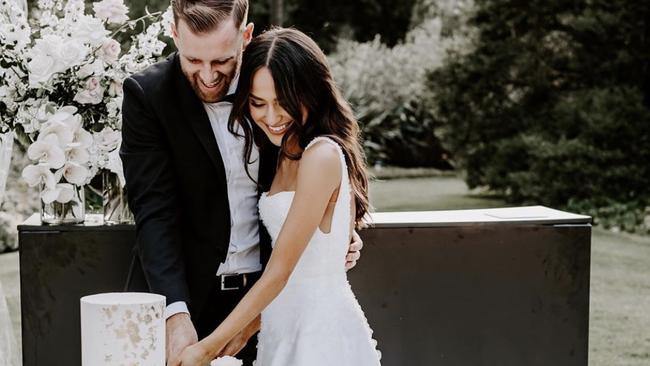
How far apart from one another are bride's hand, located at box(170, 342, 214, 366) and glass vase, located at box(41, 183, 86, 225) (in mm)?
1267

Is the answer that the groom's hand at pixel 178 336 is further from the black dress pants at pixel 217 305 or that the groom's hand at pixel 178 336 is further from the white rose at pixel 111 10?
the white rose at pixel 111 10

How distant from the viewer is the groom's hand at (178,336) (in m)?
2.31

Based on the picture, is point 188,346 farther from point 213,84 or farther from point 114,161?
point 114,161

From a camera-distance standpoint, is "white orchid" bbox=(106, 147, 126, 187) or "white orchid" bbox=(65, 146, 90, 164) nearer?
"white orchid" bbox=(65, 146, 90, 164)

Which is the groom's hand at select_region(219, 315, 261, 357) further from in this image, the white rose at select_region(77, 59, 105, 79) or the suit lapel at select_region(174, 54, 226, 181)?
the white rose at select_region(77, 59, 105, 79)

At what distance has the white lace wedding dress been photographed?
2547 millimetres

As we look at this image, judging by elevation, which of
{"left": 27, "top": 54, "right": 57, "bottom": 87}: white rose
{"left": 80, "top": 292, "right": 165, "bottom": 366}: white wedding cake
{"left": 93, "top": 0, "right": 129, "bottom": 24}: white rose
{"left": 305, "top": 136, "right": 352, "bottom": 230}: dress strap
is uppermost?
{"left": 93, "top": 0, "right": 129, "bottom": 24}: white rose

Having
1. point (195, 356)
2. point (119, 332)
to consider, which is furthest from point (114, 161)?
point (119, 332)

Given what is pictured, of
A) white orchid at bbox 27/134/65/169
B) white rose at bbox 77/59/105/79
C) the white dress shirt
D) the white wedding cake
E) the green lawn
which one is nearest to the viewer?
the white wedding cake

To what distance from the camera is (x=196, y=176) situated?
2.62 metres

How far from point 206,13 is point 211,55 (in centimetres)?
11

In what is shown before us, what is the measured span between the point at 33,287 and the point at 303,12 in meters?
18.3

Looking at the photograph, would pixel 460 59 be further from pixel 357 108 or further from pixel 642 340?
pixel 642 340

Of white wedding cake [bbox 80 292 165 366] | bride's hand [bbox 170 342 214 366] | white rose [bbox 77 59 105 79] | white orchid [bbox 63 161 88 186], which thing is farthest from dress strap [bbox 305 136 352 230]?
white rose [bbox 77 59 105 79]
